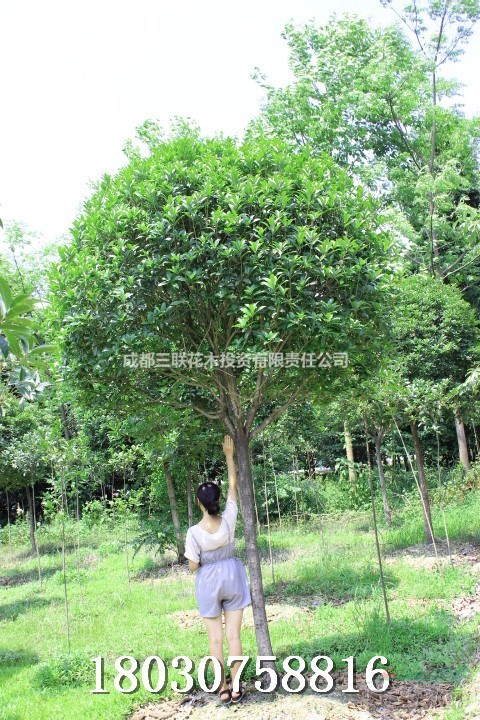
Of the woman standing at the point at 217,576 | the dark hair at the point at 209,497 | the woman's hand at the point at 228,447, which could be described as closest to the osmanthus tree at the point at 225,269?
the woman's hand at the point at 228,447

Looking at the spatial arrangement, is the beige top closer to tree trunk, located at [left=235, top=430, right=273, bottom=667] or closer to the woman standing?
the woman standing

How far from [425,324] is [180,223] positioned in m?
6.99

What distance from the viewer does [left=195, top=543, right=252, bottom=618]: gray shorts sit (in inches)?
199

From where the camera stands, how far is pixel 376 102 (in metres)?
19.0

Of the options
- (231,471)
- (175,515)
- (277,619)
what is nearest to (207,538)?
(231,471)

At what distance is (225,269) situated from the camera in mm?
4984

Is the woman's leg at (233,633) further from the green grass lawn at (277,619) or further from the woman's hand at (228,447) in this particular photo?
the woman's hand at (228,447)

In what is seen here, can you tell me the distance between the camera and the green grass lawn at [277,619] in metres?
6.12

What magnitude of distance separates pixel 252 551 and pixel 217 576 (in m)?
0.65

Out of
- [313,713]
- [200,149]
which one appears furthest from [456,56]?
[313,713]

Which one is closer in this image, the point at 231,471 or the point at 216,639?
the point at 216,639

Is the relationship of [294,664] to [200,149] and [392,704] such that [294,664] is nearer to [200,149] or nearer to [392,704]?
[392,704]

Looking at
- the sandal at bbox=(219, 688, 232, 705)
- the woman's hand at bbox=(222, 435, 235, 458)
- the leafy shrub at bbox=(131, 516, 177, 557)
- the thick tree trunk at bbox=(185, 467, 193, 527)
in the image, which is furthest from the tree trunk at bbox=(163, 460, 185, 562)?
the sandal at bbox=(219, 688, 232, 705)

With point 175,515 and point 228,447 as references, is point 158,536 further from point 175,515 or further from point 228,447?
point 228,447
